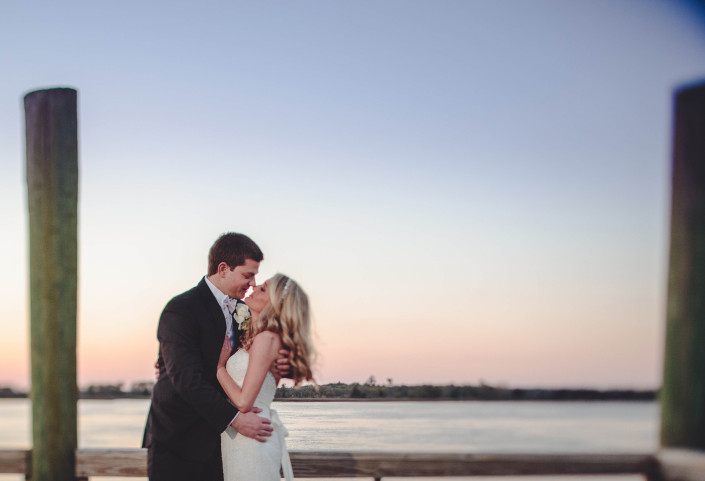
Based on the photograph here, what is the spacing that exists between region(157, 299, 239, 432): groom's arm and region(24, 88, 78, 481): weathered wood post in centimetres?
42

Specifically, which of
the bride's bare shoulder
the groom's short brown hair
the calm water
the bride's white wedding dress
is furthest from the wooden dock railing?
the calm water

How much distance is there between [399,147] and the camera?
1239cm

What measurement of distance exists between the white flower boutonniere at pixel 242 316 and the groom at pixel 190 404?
114 mm

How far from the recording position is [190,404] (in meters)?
2.90

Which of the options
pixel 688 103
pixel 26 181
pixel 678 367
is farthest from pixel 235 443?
pixel 688 103

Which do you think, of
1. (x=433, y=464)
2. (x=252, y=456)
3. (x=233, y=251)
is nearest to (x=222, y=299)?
(x=233, y=251)

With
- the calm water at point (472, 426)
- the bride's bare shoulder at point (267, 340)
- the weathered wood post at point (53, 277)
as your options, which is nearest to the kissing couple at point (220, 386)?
the bride's bare shoulder at point (267, 340)

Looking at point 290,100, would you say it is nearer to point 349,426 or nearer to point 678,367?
point 349,426

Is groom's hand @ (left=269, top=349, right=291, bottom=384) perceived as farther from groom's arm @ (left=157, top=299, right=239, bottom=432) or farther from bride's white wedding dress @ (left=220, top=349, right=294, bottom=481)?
groom's arm @ (left=157, top=299, right=239, bottom=432)

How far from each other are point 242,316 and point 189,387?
1.44ft

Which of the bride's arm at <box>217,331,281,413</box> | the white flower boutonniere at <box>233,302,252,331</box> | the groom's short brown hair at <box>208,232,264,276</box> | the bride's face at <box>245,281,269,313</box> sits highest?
the groom's short brown hair at <box>208,232,264,276</box>

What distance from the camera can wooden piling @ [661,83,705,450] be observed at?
2396 mm

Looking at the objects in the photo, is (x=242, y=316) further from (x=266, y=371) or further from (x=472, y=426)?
(x=472, y=426)

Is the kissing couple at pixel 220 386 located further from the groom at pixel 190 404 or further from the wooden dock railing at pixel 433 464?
the wooden dock railing at pixel 433 464
